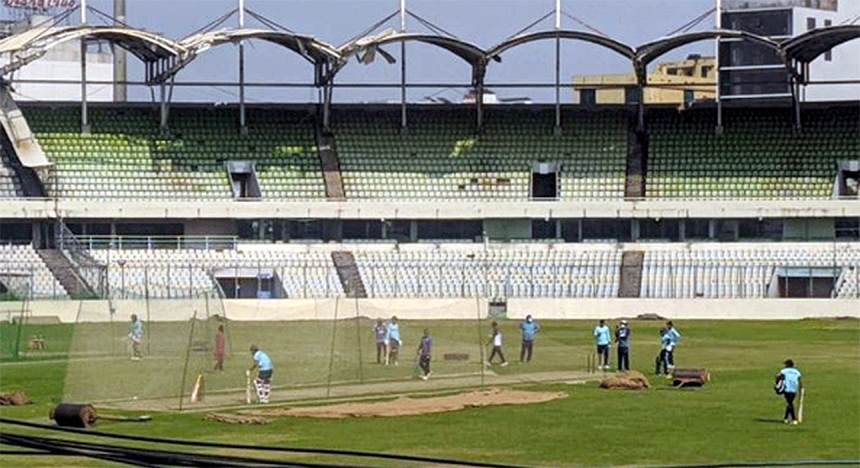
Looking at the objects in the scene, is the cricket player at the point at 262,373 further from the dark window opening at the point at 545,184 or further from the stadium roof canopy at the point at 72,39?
the dark window opening at the point at 545,184

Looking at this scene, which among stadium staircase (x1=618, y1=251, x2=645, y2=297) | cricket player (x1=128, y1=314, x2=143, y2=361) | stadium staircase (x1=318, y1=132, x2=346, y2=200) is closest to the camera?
cricket player (x1=128, y1=314, x2=143, y2=361)

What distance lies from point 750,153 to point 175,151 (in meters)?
27.4

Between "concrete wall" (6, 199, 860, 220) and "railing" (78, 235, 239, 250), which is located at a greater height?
"concrete wall" (6, 199, 860, 220)

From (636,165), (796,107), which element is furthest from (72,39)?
(796,107)

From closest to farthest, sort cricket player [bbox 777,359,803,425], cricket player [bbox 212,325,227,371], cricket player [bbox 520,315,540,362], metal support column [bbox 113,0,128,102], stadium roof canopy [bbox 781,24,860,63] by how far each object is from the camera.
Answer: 1. cricket player [bbox 777,359,803,425]
2. cricket player [bbox 212,325,227,371]
3. cricket player [bbox 520,315,540,362]
4. stadium roof canopy [bbox 781,24,860,63]
5. metal support column [bbox 113,0,128,102]

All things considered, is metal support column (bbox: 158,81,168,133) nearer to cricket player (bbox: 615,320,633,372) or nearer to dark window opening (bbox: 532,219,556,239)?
dark window opening (bbox: 532,219,556,239)

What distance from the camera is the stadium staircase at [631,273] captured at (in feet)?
285

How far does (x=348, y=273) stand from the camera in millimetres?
88312

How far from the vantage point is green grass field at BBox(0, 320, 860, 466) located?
37000mm

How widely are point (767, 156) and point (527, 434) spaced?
58047mm

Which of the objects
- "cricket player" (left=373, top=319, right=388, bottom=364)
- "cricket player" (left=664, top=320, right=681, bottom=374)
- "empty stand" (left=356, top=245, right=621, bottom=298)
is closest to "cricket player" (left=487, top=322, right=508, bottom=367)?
"cricket player" (left=373, top=319, right=388, bottom=364)

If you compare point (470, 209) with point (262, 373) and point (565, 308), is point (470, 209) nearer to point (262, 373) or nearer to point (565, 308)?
point (565, 308)

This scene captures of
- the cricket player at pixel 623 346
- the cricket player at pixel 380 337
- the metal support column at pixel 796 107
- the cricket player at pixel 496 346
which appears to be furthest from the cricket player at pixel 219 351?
the metal support column at pixel 796 107

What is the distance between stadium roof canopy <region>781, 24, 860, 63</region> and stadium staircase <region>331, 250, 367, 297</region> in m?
22.3
